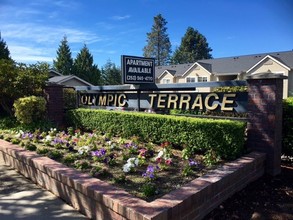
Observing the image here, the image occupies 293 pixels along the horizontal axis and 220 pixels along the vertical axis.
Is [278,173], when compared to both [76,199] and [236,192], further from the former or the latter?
[76,199]

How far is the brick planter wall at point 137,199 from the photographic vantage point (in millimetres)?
2943

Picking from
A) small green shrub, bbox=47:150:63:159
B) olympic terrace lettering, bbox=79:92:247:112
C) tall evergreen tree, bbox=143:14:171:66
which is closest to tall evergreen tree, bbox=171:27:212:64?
tall evergreen tree, bbox=143:14:171:66

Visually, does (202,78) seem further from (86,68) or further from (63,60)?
(63,60)

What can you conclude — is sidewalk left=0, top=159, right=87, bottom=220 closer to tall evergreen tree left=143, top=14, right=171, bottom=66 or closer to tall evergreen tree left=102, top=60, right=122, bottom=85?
tall evergreen tree left=102, top=60, right=122, bottom=85

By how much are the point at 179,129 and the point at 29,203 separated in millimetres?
3091

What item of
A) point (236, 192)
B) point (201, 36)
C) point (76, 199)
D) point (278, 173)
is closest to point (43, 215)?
point (76, 199)

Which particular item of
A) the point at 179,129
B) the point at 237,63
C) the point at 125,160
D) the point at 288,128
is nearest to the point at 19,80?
the point at 125,160

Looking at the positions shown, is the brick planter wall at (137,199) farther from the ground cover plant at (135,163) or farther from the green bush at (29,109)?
the green bush at (29,109)

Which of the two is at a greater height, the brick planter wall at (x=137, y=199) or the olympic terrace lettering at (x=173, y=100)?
the olympic terrace lettering at (x=173, y=100)

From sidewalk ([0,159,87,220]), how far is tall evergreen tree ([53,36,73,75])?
1559 inches

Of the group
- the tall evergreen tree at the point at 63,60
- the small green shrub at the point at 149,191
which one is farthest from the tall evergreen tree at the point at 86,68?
the small green shrub at the point at 149,191

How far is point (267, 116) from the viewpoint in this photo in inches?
193

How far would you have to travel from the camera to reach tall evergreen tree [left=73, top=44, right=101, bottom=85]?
40.4m

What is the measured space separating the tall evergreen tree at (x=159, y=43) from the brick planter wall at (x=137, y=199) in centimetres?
5492
